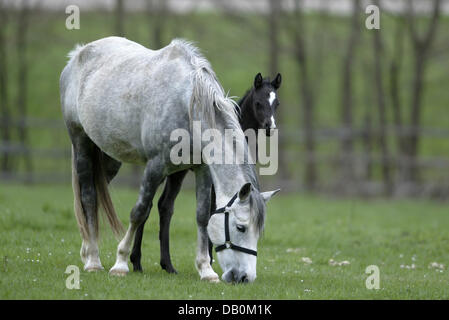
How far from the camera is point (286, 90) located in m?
Result: 31.2

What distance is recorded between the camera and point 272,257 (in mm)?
8523

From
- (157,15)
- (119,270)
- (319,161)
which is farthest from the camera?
(319,161)

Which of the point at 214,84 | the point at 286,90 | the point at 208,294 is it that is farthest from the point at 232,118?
the point at 286,90

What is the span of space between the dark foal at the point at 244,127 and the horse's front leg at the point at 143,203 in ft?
1.72

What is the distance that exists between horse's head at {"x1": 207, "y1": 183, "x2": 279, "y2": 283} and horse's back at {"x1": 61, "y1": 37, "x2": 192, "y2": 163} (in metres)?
1.05

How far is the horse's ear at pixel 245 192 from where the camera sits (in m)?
5.53

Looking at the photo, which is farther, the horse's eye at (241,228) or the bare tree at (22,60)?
the bare tree at (22,60)

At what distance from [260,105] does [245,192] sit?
6.41 ft

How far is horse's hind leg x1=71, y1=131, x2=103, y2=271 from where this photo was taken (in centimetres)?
703

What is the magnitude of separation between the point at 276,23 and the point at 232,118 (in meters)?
14.9

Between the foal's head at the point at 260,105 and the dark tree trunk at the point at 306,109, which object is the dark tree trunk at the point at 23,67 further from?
the foal's head at the point at 260,105

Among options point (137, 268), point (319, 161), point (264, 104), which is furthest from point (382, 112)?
point (137, 268)

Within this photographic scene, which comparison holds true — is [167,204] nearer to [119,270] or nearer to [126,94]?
[119,270]

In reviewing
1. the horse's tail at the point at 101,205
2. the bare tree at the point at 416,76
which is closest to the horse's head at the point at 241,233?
the horse's tail at the point at 101,205
